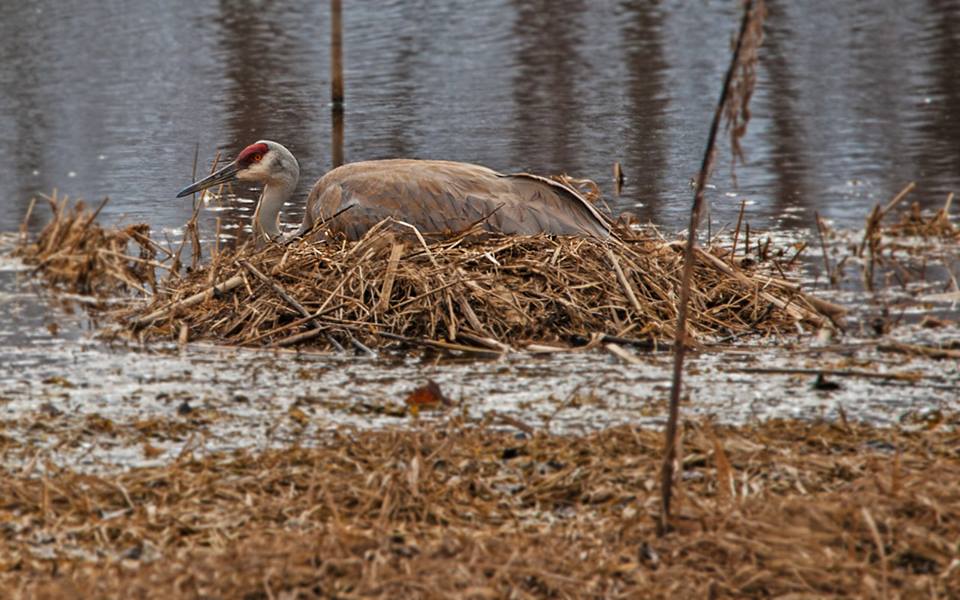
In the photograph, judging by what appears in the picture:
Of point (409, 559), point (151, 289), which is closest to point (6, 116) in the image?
point (151, 289)

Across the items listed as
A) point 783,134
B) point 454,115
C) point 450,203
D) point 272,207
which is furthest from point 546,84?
point 450,203

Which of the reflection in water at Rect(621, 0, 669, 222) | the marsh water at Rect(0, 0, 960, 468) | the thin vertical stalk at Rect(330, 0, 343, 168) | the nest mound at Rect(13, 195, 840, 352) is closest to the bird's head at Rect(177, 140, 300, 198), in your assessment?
the nest mound at Rect(13, 195, 840, 352)

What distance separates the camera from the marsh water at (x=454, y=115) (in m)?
6.81

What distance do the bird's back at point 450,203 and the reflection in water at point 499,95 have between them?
6.47 feet

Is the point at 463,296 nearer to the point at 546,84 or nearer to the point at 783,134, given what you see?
the point at 783,134

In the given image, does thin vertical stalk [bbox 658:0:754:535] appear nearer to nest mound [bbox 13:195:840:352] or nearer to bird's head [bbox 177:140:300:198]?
nest mound [bbox 13:195:840:352]

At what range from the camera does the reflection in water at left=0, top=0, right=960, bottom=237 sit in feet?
39.0

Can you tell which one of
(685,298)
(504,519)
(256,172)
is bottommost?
(256,172)

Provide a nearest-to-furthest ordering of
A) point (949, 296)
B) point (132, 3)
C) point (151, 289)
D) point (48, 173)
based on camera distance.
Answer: point (949, 296) < point (151, 289) < point (48, 173) < point (132, 3)

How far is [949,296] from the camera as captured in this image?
313 inches

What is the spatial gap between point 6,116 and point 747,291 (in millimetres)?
10529

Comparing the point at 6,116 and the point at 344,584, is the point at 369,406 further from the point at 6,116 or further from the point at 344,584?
the point at 6,116

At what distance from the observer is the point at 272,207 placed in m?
8.75

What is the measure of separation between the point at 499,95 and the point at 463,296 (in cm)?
923
